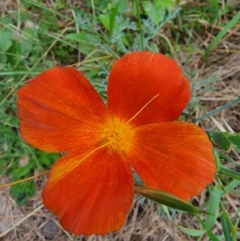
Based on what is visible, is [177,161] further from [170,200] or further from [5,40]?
[5,40]

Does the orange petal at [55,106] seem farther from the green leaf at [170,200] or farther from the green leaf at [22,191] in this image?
the green leaf at [22,191]

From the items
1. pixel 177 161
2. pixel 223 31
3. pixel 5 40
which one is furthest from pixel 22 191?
pixel 223 31

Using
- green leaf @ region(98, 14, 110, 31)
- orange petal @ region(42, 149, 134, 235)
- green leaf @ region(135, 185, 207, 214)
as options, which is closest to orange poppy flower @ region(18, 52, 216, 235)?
orange petal @ region(42, 149, 134, 235)

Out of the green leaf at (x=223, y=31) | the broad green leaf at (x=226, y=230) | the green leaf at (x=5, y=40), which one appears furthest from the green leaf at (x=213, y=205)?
the green leaf at (x=5, y=40)

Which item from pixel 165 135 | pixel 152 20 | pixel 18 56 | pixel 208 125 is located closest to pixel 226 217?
pixel 165 135

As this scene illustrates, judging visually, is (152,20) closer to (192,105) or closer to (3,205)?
(192,105)

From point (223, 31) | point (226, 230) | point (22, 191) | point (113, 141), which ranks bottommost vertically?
point (22, 191)
